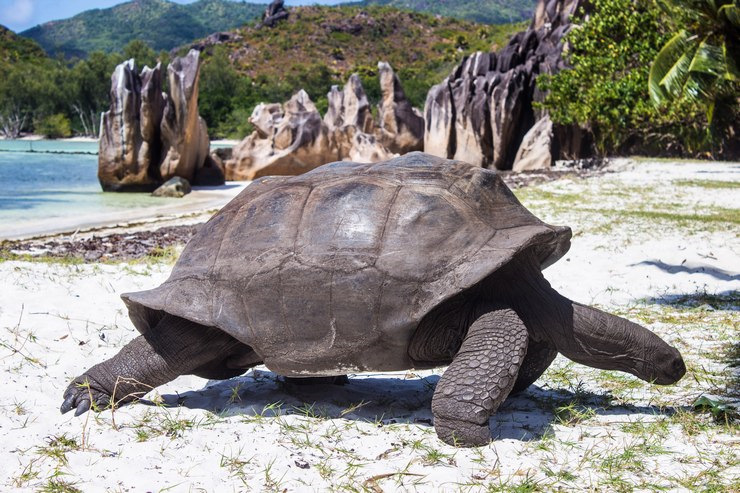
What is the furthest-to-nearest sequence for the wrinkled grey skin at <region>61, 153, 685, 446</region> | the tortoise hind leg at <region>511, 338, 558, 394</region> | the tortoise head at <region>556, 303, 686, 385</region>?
the tortoise hind leg at <region>511, 338, 558, 394</region>, the tortoise head at <region>556, 303, 686, 385</region>, the wrinkled grey skin at <region>61, 153, 685, 446</region>

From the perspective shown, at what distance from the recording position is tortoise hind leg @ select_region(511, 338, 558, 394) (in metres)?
3.93

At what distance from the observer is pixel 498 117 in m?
26.7

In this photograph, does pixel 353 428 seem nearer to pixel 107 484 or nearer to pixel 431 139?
pixel 107 484

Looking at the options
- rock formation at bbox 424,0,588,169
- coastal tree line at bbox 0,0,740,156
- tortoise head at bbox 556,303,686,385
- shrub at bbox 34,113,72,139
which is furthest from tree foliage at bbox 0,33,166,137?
tortoise head at bbox 556,303,686,385

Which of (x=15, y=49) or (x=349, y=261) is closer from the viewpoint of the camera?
(x=349, y=261)

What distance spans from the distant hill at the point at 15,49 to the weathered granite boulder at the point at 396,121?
66822 mm

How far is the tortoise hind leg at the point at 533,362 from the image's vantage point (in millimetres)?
3930

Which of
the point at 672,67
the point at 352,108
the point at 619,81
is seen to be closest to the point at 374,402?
the point at 672,67

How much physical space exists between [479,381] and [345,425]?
0.69 metres

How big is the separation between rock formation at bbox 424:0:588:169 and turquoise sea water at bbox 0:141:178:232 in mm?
12226

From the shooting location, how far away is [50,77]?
67.2 meters

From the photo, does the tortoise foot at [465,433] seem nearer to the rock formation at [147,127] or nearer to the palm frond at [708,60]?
the palm frond at [708,60]

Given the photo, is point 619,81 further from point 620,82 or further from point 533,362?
point 533,362

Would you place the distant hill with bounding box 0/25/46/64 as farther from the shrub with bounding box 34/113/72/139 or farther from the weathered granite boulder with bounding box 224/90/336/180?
the weathered granite boulder with bounding box 224/90/336/180
